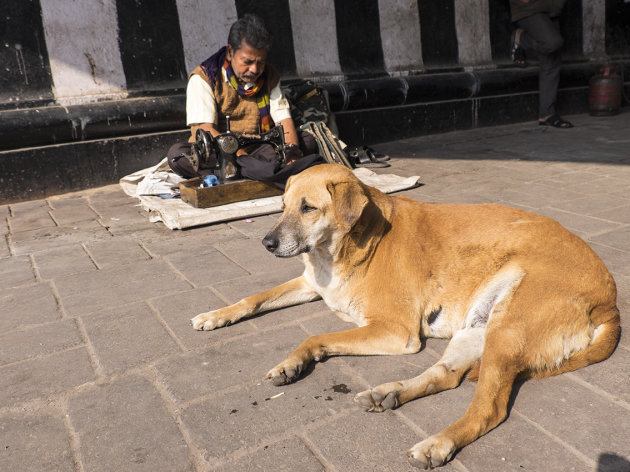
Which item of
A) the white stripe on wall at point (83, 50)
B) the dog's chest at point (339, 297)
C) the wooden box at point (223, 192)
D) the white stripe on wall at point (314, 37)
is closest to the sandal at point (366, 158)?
the white stripe on wall at point (314, 37)

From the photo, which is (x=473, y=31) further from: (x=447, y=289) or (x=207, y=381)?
(x=207, y=381)

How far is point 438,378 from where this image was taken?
235 centimetres

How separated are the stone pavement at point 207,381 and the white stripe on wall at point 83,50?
8.09ft

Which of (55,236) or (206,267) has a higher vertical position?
(55,236)

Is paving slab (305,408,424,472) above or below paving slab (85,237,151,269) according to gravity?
below

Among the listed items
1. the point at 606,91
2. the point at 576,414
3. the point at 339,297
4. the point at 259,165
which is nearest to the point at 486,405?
the point at 576,414

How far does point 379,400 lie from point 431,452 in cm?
36

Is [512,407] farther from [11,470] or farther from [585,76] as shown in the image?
[585,76]

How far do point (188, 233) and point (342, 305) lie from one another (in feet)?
7.96

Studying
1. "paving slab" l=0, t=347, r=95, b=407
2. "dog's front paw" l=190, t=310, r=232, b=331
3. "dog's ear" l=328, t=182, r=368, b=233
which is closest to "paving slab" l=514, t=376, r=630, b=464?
"dog's ear" l=328, t=182, r=368, b=233

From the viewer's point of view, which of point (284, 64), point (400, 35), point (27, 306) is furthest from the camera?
point (400, 35)

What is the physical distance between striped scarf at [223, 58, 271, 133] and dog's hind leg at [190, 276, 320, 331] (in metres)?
3.11

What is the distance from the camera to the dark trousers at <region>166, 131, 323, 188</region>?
552cm

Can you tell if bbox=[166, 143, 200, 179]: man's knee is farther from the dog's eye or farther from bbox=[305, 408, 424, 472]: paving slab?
bbox=[305, 408, 424, 472]: paving slab
